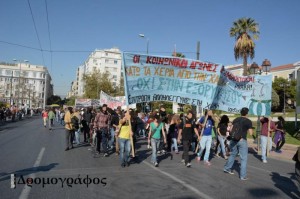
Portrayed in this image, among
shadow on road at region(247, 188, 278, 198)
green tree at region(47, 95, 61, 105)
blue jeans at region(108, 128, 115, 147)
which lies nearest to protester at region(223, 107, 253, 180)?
shadow on road at region(247, 188, 278, 198)

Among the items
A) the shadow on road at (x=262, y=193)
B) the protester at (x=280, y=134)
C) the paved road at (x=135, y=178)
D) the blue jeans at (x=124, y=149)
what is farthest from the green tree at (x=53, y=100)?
the shadow on road at (x=262, y=193)

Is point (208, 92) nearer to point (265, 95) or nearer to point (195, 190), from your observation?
point (265, 95)

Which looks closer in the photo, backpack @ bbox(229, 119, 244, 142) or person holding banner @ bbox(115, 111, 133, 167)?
backpack @ bbox(229, 119, 244, 142)

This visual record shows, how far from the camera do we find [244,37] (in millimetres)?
36312

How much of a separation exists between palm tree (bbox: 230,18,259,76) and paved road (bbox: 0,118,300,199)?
26769mm

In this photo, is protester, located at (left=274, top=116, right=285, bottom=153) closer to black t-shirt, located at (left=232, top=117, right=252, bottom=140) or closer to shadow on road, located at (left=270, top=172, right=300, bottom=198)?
shadow on road, located at (left=270, top=172, right=300, bottom=198)

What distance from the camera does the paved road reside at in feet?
20.8

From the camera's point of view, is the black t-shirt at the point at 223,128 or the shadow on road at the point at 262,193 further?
the black t-shirt at the point at 223,128

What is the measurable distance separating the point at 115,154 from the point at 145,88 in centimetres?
332

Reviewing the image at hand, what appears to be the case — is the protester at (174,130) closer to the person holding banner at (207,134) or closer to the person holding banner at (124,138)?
the person holding banner at (207,134)

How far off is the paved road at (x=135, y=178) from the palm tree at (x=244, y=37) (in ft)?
87.8

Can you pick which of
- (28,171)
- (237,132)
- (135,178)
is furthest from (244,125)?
(28,171)

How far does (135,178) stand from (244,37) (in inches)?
1263

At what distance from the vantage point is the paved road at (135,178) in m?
6.35
